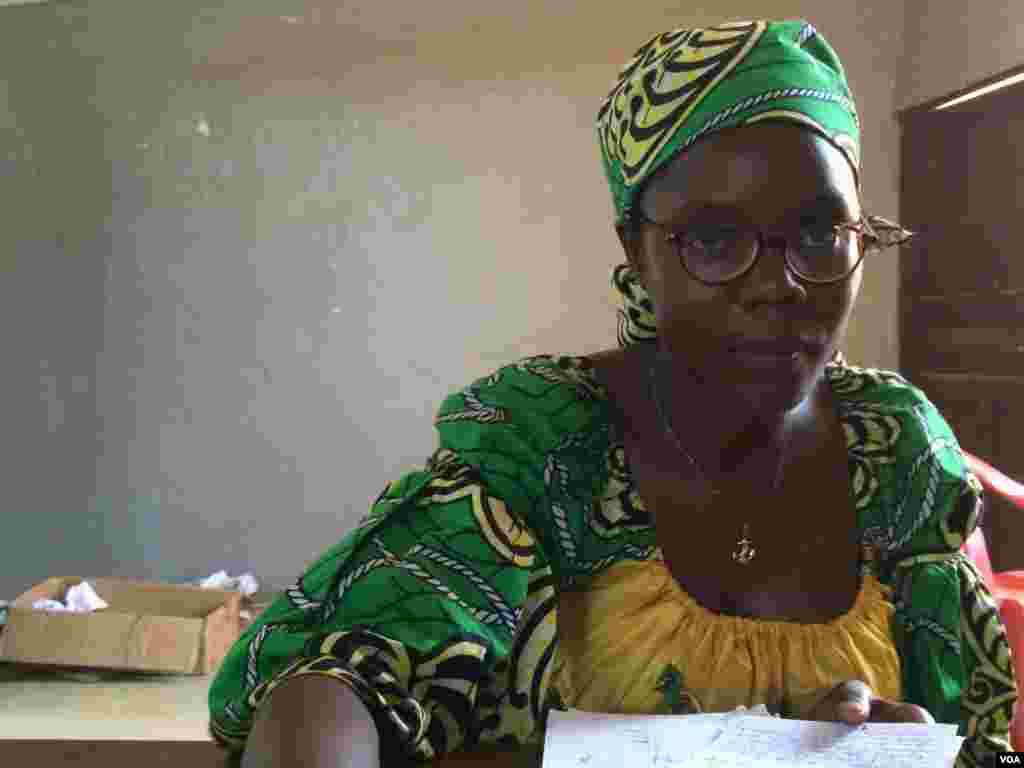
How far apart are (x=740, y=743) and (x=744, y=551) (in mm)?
300

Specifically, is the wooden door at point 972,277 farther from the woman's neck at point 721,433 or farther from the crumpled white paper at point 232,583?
the crumpled white paper at point 232,583

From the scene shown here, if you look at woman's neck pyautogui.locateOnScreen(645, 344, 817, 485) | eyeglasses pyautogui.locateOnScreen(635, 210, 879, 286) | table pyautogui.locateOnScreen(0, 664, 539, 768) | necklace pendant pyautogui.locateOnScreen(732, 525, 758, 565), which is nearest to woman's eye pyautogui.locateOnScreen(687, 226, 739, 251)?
eyeglasses pyautogui.locateOnScreen(635, 210, 879, 286)

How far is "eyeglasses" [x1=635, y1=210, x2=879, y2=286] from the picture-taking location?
912mm

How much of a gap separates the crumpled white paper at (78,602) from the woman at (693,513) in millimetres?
2638

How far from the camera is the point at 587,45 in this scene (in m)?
3.51

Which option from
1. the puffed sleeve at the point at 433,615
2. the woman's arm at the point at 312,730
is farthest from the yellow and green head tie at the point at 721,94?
the woman's arm at the point at 312,730

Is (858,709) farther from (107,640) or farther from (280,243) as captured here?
(280,243)

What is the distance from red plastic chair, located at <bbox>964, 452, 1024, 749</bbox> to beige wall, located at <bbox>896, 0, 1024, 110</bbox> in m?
1.28

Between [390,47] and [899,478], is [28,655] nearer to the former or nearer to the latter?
[390,47]

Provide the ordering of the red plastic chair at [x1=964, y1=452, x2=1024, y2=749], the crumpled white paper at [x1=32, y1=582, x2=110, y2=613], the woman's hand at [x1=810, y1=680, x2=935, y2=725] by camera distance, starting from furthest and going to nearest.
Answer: the crumpled white paper at [x1=32, y1=582, x2=110, y2=613] < the red plastic chair at [x1=964, y1=452, x2=1024, y2=749] < the woman's hand at [x1=810, y1=680, x2=935, y2=725]

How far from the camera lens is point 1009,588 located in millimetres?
2016

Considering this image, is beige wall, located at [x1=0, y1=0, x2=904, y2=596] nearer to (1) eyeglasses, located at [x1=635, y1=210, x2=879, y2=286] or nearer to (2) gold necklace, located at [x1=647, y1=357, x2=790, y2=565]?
(2) gold necklace, located at [x1=647, y1=357, x2=790, y2=565]

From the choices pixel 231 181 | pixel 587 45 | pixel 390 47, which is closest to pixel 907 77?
pixel 587 45

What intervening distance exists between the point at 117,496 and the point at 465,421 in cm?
298
